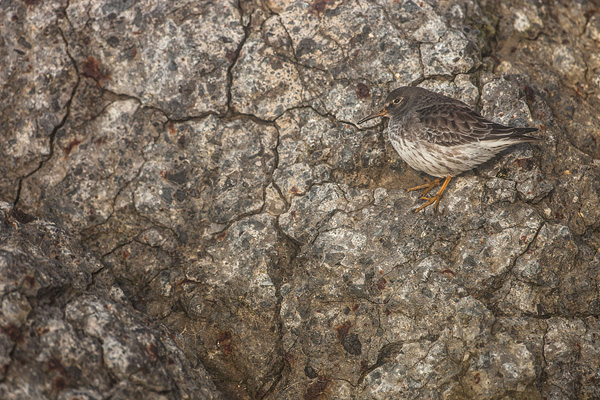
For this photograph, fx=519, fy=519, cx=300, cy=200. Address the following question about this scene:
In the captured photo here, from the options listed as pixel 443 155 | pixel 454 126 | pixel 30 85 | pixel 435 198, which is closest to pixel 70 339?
pixel 30 85

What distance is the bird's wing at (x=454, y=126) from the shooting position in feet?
14.5

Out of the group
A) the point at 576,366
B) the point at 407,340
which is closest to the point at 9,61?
the point at 407,340

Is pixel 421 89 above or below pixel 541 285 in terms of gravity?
above

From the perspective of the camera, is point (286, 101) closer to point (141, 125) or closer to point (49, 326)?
point (141, 125)

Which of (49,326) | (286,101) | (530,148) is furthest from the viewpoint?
(286,101)

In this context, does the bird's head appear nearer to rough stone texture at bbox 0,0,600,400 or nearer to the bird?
the bird

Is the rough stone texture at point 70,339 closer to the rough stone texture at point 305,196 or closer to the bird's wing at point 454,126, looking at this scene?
the rough stone texture at point 305,196

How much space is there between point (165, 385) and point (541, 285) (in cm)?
299

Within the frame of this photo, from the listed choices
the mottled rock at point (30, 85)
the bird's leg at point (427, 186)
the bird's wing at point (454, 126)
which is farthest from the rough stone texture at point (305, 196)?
the bird's wing at point (454, 126)

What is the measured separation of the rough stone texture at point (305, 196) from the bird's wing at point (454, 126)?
14.7 inches

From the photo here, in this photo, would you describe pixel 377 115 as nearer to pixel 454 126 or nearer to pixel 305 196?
pixel 454 126

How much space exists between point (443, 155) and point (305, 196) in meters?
1.25

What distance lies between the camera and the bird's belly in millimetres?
4441

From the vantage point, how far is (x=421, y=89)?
4781mm
